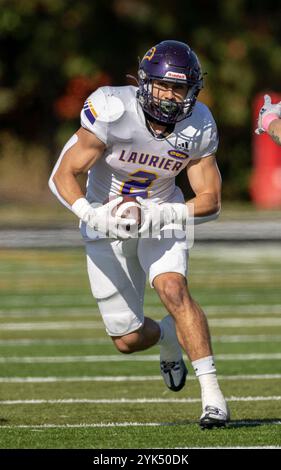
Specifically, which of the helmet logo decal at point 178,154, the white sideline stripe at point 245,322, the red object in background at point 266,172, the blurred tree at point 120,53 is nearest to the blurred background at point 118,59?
the blurred tree at point 120,53

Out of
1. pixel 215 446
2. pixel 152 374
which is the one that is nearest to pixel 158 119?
pixel 215 446

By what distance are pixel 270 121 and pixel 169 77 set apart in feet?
1.83

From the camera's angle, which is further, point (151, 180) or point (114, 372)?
point (114, 372)

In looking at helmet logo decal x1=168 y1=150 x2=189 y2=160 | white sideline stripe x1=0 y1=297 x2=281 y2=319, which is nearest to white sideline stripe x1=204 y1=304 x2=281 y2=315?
white sideline stripe x1=0 y1=297 x2=281 y2=319

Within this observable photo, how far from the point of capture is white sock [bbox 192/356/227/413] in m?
6.62

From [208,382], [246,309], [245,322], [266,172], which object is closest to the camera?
[208,382]

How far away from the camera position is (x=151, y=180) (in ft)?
23.8

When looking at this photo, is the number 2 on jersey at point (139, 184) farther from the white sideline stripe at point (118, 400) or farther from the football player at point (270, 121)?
the white sideline stripe at point (118, 400)

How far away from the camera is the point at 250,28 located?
38.2 meters

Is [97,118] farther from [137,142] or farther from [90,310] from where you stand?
[90,310]

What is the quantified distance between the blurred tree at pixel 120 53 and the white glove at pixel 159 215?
29.2 m

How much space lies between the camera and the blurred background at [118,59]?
36406 mm

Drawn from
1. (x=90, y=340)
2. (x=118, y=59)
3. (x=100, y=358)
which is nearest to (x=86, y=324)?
(x=90, y=340)

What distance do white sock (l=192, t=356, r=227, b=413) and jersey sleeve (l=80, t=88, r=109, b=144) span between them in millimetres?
1262
